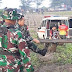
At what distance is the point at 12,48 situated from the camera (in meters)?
2.95

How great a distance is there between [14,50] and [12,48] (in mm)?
45

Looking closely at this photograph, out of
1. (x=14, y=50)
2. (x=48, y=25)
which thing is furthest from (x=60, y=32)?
(x=14, y=50)

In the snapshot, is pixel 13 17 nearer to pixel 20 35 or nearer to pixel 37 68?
pixel 20 35

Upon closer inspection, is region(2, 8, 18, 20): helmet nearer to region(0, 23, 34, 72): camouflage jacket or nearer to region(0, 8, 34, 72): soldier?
region(0, 8, 34, 72): soldier

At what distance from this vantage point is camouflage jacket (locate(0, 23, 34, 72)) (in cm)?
288

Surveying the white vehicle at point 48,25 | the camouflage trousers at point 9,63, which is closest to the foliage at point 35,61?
the white vehicle at point 48,25

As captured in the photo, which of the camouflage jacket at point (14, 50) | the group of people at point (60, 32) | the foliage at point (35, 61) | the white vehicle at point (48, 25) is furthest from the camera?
the white vehicle at point (48, 25)

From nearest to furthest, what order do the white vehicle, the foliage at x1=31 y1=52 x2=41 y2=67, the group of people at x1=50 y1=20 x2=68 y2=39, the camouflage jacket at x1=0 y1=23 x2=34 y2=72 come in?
1. the camouflage jacket at x1=0 y1=23 x2=34 y2=72
2. the foliage at x1=31 y1=52 x2=41 y2=67
3. the group of people at x1=50 y1=20 x2=68 y2=39
4. the white vehicle

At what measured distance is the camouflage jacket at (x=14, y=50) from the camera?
2875 millimetres

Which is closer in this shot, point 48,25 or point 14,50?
point 14,50

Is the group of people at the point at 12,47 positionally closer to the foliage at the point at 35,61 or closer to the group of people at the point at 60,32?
the foliage at the point at 35,61

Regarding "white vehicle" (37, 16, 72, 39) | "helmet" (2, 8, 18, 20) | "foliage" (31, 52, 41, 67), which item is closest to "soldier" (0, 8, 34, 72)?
"helmet" (2, 8, 18, 20)

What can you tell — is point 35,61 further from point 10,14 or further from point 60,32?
point 10,14

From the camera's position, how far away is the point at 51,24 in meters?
9.97
